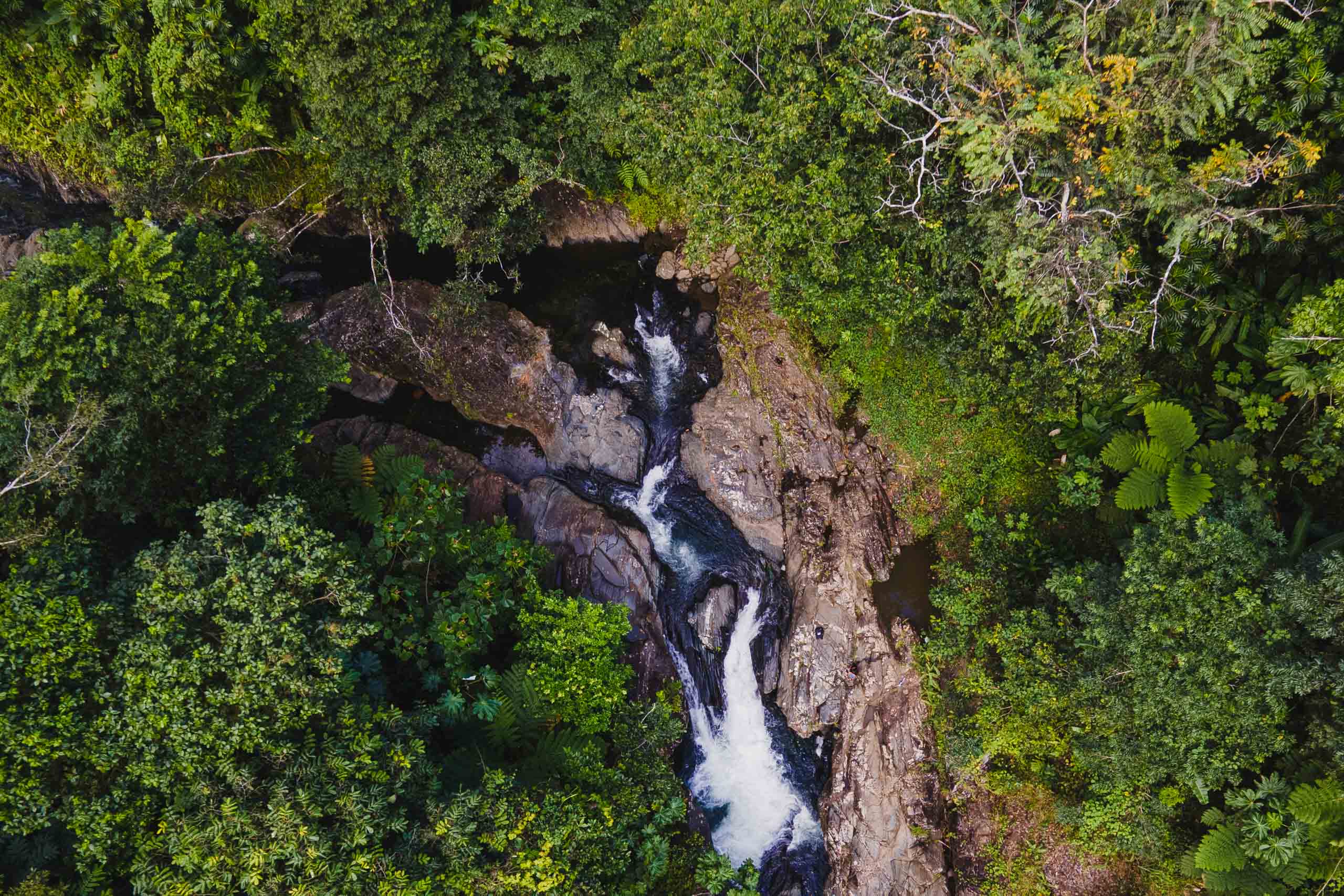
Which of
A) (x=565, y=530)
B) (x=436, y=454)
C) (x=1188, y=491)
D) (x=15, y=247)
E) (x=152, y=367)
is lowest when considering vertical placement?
(x=565, y=530)

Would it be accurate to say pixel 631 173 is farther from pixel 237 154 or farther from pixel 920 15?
pixel 237 154

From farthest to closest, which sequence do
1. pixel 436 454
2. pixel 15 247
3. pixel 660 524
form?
pixel 660 524 → pixel 436 454 → pixel 15 247

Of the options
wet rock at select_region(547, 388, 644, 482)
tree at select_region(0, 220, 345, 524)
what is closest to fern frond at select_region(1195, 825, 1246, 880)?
wet rock at select_region(547, 388, 644, 482)

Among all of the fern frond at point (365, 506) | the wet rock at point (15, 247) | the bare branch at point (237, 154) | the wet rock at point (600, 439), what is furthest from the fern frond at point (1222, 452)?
the wet rock at point (15, 247)

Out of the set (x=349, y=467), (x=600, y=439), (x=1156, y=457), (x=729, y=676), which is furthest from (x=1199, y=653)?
(x=349, y=467)

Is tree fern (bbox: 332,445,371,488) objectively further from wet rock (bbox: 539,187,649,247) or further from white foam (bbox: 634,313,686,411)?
wet rock (bbox: 539,187,649,247)

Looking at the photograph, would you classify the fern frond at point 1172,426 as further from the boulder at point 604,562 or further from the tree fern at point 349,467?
the tree fern at point 349,467

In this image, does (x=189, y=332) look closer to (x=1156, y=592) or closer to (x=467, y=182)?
(x=467, y=182)
